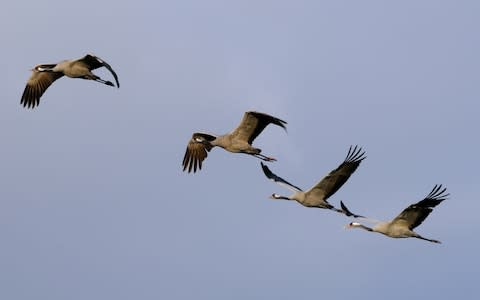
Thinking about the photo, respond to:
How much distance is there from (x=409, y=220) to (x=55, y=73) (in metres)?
9.99

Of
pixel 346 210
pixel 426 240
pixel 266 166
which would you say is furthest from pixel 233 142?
pixel 426 240

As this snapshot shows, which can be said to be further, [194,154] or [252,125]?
[194,154]

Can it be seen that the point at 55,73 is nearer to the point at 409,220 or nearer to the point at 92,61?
the point at 92,61

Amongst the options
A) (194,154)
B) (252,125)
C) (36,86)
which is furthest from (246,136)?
(36,86)

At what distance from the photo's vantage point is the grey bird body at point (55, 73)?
91.4 ft

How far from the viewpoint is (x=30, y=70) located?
30703 mm

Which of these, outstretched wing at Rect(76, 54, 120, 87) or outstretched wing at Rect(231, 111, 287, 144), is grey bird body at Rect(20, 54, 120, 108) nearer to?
outstretched wing at Rect(76, 54, 120, 87)

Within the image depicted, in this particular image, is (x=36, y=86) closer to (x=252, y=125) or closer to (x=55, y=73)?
(x=55, y=73)

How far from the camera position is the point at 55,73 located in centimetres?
3044

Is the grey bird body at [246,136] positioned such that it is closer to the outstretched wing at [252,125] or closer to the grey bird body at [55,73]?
the outstretched wing at [252,125]

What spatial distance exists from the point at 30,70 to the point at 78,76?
2.84 meters

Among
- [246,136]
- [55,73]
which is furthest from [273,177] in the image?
[55,73]

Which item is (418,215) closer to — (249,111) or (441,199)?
(441,199)

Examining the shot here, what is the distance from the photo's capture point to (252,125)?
1073 inches
